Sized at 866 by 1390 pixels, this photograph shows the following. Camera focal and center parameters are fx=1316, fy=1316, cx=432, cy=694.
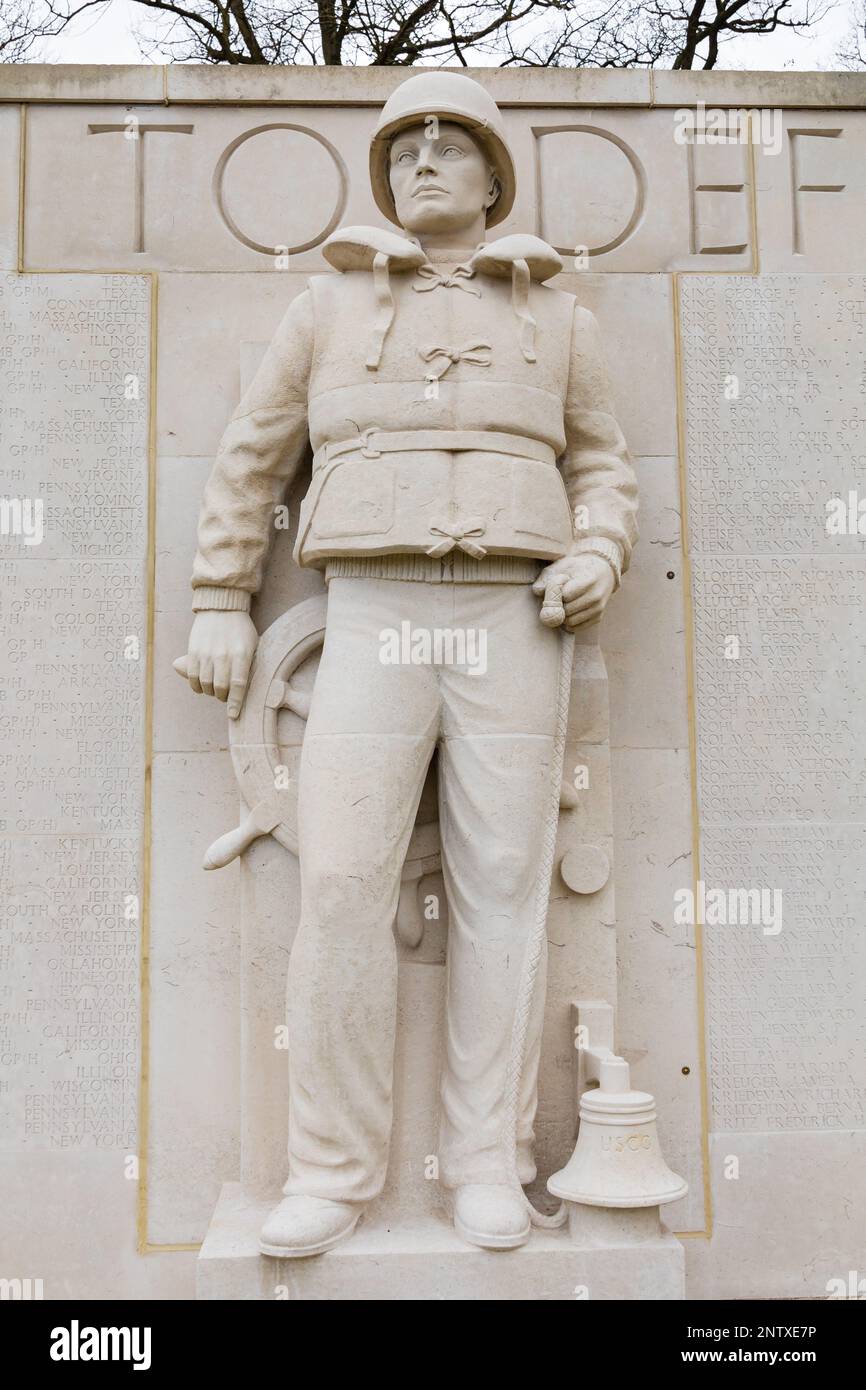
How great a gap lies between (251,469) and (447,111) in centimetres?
130

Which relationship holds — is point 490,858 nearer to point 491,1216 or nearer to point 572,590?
point 572,590

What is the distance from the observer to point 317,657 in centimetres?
448

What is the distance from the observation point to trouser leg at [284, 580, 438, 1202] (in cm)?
386

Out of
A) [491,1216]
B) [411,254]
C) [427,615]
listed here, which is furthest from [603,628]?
[491,1216]

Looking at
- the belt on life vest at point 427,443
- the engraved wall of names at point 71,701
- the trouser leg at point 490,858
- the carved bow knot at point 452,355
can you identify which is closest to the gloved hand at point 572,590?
the trouser leg at point 490,858

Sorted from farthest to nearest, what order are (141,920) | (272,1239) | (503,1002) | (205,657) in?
(141,920) < (205,657) < (503,1002) < (272,1239)

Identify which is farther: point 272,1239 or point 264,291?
point 264,291

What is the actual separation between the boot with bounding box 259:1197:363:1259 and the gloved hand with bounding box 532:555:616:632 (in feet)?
6.11

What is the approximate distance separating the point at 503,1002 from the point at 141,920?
1422 mm

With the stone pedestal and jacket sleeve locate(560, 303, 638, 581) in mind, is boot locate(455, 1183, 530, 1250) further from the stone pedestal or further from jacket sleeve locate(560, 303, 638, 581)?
jacket sleeve locate(560, 303, 638, 581)

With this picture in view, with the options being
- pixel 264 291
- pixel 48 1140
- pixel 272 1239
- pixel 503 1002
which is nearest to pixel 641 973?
pixel 503 1002

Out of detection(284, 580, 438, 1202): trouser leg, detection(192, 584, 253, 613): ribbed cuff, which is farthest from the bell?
detection(192, 584, 253, 613): ribbed cuff

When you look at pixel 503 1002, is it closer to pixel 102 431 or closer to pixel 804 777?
pixel 804 777

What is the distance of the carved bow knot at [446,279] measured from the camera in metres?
4.24
